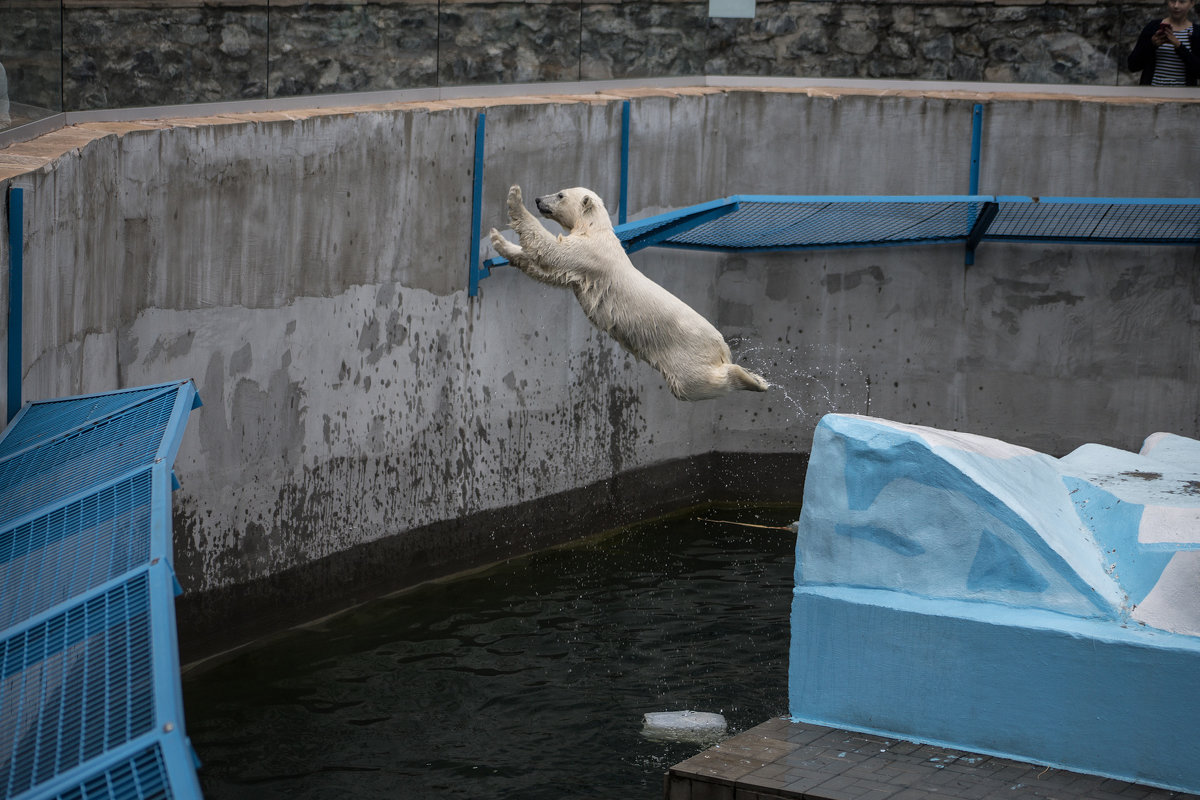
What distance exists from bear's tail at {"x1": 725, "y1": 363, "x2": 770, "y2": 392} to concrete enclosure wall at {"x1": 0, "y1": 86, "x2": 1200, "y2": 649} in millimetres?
3224

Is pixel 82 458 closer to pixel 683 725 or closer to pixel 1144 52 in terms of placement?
pixel 683 725

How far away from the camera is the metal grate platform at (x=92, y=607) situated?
11.1ft

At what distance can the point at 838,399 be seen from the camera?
42.9ft

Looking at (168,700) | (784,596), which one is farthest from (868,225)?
(168,700)

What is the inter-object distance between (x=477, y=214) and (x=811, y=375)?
405cm

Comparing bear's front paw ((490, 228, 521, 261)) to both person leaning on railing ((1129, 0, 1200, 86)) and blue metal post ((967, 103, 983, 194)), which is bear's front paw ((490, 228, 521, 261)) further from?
person leaning on railing ((1129, 0, 1200, 86))

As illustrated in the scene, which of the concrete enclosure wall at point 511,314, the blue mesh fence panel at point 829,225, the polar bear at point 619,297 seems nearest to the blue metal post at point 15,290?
the concrete enclosure wall at point 511,314

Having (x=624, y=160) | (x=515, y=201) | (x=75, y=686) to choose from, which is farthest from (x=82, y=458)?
(x=624, y=160)

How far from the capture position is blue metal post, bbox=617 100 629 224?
11.8 meters

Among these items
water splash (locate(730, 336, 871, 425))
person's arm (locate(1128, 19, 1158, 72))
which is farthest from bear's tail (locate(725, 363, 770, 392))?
person's arm (locate(1128, 19, 1158, 72))

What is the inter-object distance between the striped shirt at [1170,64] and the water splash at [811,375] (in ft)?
12.9

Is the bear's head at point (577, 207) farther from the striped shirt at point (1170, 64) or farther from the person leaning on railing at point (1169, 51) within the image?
the striped shirt at point (1170, 64)

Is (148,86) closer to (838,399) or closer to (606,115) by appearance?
(606,115)

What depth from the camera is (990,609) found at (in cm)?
639
